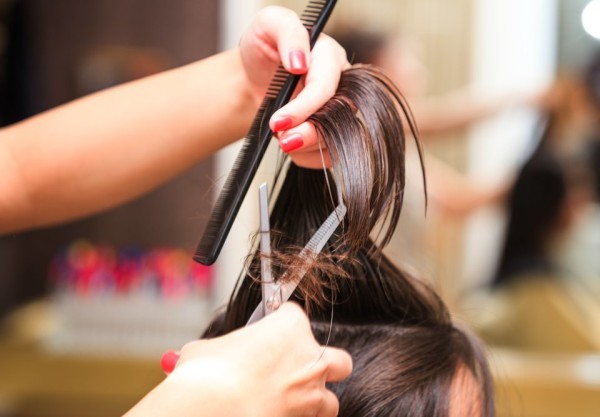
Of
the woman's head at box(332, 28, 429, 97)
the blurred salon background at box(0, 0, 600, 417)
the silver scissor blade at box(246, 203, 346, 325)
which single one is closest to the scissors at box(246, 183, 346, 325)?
the silver scissor blade at box(246, 203, 346, 325)

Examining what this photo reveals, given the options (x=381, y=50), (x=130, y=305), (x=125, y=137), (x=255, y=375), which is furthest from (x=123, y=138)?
(x=381, y=50)

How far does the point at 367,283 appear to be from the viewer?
2.32 feet

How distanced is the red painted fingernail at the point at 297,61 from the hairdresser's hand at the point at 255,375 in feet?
0.62

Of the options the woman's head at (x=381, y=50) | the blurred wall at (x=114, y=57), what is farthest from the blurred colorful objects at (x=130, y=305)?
the woman's head at (x=381, y=50)

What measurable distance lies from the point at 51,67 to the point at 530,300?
1609 millimetres

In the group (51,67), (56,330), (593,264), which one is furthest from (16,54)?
(593,264)

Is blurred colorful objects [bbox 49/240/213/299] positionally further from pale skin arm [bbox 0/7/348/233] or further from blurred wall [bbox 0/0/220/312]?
pale skin arm [bbox 0/7/348/233]

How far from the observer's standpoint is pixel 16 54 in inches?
75.0

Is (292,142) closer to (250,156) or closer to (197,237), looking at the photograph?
(250,156)

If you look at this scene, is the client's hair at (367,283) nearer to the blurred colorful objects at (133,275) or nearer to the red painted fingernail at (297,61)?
the red painted fingernail at (297,61)

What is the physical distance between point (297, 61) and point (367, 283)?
10.2 inches

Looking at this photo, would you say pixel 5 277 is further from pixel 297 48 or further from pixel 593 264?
pixel 593 264

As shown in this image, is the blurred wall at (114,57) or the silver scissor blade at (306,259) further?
the blurred wall at (114,57)

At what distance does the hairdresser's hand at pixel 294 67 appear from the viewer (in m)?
0.52
